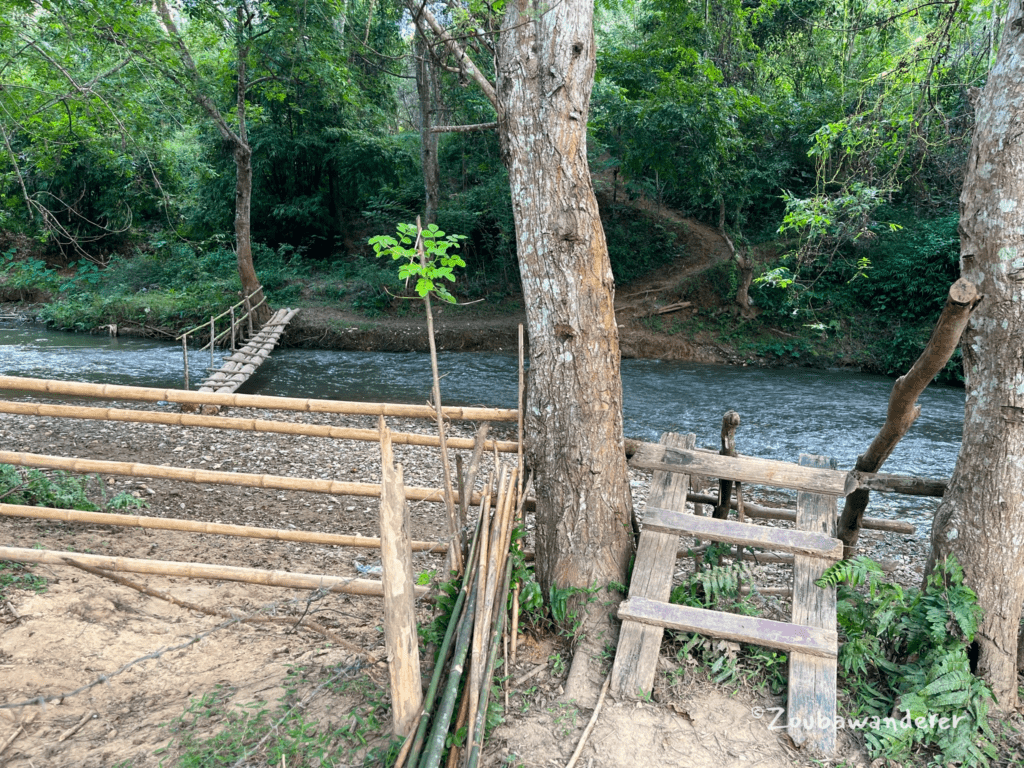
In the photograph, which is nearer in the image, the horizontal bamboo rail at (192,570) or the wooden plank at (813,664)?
the wooden plank at (813,664)

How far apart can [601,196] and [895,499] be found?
1266cm

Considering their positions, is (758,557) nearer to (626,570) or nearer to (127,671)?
(626,570)

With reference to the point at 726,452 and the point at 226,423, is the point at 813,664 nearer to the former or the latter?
the point at 726,452

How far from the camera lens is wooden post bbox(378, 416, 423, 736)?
6.82 feet

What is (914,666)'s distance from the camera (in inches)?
110

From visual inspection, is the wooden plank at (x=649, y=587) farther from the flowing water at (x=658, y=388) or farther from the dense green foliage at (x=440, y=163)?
the dense green foliage at (x=440, y=163)

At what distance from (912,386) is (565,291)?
165 centimetres

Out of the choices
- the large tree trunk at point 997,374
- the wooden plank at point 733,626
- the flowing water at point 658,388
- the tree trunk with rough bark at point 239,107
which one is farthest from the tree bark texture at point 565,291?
the tree trunk with rough bark at point 239,107

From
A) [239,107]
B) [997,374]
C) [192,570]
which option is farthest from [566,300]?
[239,107]

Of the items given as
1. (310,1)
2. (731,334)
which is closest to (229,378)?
(310,1)

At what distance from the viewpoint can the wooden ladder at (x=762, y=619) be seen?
2.62 metres

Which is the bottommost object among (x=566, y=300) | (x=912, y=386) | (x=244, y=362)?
(x=244, y=362)

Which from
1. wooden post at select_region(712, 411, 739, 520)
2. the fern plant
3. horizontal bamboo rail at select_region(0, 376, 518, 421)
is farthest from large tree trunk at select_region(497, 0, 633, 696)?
the fern plant

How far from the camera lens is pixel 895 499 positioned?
6.88 meters
